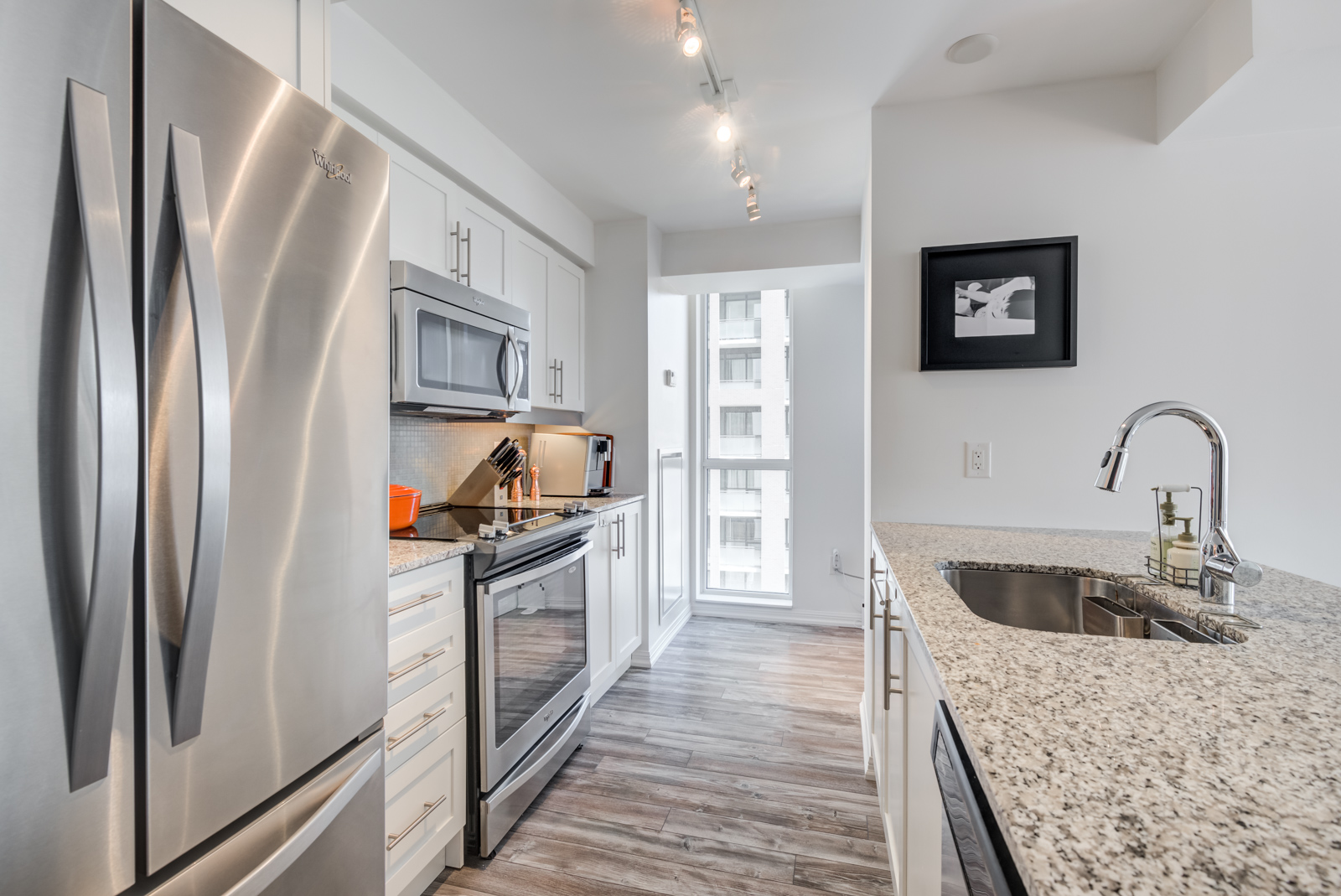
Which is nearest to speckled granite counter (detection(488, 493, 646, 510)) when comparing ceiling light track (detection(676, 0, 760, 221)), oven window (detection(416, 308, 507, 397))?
oven window (detection(416, 308, 507, 397))

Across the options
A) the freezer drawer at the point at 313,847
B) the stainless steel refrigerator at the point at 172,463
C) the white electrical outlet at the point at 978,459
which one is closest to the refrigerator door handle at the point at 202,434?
the stainless steel refrigerator at the point at 172,463

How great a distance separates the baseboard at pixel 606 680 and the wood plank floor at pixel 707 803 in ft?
0.16

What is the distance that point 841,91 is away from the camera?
2055 millimetres

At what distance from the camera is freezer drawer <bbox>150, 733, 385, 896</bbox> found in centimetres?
82

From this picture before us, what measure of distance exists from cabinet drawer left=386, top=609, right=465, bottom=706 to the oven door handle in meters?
0.11

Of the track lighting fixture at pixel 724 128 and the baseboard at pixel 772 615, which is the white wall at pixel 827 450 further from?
the track lighting fixture at pixel 724 128

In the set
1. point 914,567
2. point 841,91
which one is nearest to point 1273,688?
point 914,567

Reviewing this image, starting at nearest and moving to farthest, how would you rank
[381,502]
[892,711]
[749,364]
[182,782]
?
[182,782], [381,502], [892,711], [749,364]

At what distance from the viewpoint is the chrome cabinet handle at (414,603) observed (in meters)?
1.38

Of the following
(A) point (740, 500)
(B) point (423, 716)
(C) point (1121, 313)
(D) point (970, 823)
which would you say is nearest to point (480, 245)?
(B) point (423, 716)

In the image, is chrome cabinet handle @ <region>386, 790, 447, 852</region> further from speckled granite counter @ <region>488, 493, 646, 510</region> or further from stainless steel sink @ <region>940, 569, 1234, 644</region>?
stainless steel sink @ <region>940, 569, 1234, 644</region>

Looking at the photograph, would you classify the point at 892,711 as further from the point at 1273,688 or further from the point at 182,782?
the point at 182,782

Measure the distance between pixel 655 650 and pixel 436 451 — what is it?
1.66 m

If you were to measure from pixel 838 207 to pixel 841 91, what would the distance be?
1.11 metres
